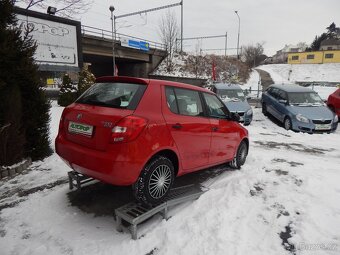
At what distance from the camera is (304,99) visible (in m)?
11.4

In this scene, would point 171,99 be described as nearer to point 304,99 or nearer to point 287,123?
point 287,123

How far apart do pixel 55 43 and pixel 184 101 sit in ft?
47.9

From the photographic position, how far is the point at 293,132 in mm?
10250

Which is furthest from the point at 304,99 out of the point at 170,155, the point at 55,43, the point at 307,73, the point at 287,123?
the point at 307,73

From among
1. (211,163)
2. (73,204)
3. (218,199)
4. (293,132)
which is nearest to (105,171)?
(73,204)

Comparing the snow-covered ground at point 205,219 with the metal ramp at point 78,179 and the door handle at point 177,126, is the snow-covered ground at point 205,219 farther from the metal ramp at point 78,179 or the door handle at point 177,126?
the door handle at point 177,126

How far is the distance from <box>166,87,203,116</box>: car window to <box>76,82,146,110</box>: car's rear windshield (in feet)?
1.68

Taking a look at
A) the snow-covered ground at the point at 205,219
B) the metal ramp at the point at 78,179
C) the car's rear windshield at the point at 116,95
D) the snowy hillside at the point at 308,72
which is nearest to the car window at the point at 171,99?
the car's rear windshield at the point at 116,95

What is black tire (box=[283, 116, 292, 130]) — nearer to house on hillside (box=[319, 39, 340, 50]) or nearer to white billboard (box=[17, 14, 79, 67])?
white billboard (box=[17, 14, 79, 67])

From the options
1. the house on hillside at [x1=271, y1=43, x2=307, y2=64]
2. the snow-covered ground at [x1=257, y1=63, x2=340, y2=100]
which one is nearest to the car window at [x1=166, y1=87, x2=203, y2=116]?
the snow-covered ground at [x1=257, y1=63, x2=340, y2=100]

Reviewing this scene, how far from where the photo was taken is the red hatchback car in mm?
3148

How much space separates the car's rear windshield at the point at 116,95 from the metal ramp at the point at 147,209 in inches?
51.8

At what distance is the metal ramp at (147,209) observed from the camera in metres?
3.19

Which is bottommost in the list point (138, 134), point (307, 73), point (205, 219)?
point (205, 219)
